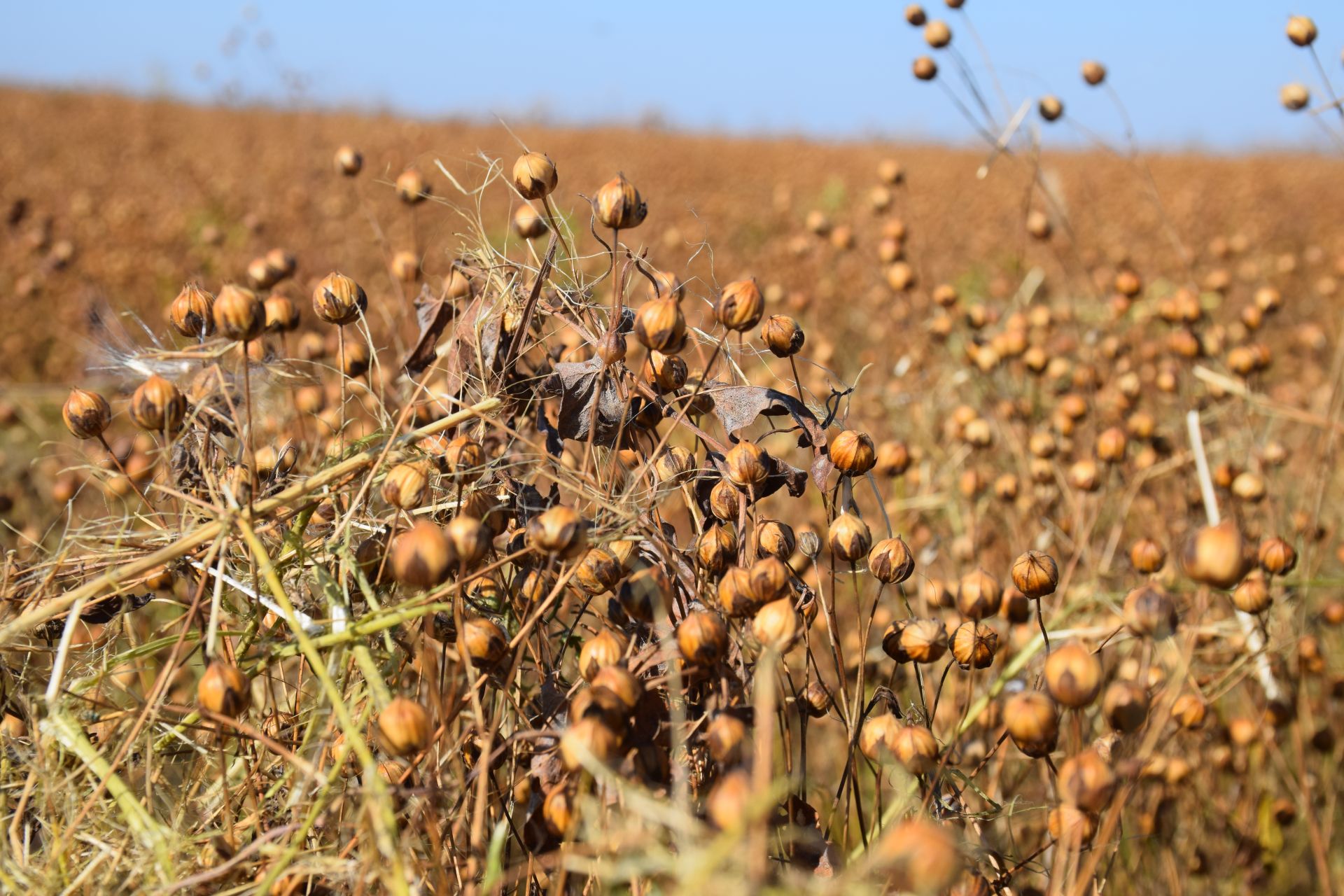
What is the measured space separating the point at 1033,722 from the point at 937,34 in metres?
1.62

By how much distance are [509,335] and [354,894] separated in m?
0.50

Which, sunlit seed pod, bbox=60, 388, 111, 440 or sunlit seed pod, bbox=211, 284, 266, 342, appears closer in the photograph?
sunlit seed pod, bbox=211, 284, 266, 342

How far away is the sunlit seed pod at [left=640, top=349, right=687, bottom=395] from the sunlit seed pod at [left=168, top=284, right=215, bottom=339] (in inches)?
16.1

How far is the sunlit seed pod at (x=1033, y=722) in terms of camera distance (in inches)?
27.7

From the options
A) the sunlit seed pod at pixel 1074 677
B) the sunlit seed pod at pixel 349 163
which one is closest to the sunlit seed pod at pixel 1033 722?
the sunlit seed pod at pixel 1074 677

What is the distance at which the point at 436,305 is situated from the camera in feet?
3.49

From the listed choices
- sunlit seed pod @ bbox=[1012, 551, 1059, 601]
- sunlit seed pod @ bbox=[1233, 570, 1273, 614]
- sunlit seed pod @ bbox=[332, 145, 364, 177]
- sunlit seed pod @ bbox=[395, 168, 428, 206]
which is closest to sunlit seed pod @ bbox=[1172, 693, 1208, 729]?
sunlit seed pod @ bbox=[1233, 570, 1273, 614]

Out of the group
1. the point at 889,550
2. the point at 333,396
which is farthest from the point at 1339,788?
the point at 333,396

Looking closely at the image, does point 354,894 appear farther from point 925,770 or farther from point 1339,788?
point 1339,788

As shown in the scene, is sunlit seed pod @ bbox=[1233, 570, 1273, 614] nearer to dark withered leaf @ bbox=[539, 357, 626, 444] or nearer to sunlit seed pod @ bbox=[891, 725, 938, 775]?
sunlit seed pod @ bbox=[891, 725, 938, 775]

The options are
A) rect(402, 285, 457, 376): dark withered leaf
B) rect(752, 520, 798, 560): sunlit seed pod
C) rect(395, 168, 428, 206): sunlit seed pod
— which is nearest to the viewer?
rect(752, 520, 798, 560): sunlit seed pod

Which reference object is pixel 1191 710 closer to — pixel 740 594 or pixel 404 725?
pixel 740 594

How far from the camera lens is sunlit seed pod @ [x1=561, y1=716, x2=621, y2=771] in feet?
2.03

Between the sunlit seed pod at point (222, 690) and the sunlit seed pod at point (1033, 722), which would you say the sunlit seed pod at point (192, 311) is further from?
the sunlit seed pod at point (1033, 722)
